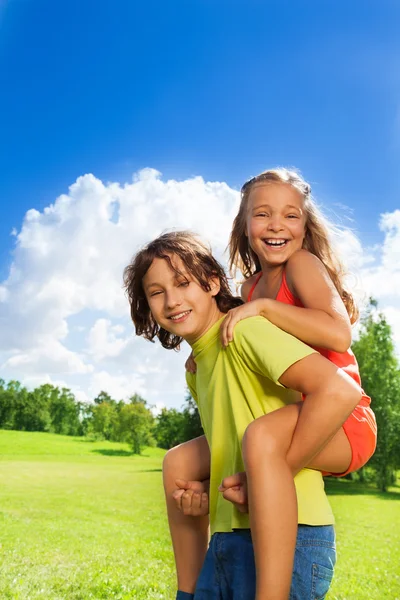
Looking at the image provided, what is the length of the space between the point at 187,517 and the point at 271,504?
2.30ft

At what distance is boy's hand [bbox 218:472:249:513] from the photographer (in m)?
2.16

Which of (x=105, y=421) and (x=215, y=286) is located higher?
(x=105, y=421)

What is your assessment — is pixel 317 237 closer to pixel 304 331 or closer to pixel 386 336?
pixel 304 331

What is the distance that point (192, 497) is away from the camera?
8.34 feet

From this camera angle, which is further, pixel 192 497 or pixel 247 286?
pixel 247 286

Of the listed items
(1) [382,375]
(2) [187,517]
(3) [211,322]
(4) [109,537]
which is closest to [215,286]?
(3) [211,322]

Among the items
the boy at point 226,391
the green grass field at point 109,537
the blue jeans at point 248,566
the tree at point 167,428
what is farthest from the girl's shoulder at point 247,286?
the tree at point 167,428

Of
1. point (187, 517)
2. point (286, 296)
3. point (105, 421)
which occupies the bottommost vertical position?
point (187, 517)

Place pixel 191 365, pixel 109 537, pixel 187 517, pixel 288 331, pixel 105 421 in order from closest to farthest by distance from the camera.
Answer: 1. pixel 288 331
2. pixel 187 517
3. pixel 191 365
4. pixel 109 537
5. pixel 105 421

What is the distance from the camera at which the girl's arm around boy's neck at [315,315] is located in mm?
2504

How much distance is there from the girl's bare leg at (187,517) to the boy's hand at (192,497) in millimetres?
63

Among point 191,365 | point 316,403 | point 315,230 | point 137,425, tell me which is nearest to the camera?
point 316,403

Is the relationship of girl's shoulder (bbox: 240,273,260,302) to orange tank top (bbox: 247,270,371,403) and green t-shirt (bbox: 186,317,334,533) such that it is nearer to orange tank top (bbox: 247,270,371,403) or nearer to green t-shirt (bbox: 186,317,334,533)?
orange tank top (bbox: 247,270,371,403)

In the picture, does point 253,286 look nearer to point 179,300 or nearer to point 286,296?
point 286,296
